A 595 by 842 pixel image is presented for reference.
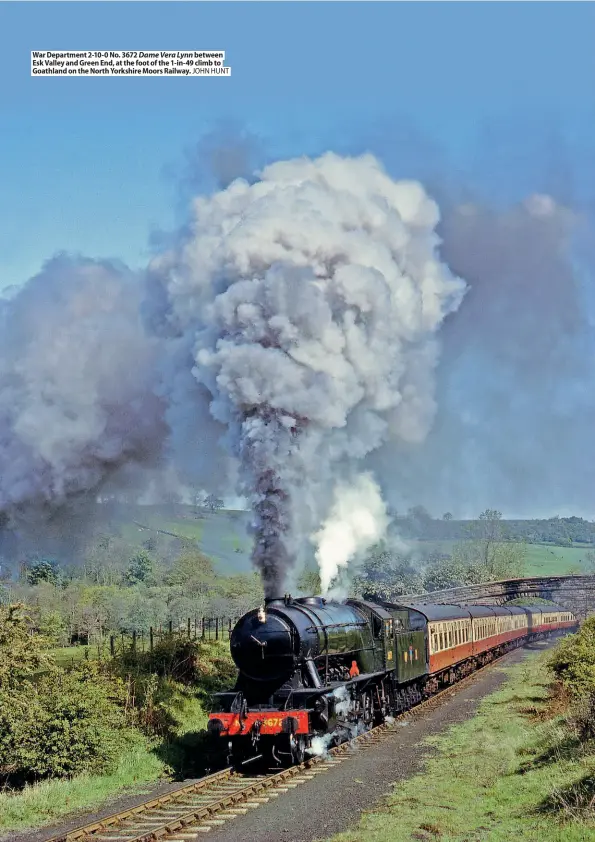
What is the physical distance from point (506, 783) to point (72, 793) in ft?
22.5

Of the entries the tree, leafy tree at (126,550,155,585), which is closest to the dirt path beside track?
the tree

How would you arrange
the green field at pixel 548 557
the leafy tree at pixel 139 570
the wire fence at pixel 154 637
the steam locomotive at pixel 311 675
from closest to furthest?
the steam locomotive at pixel 311 675, the wire fence at pixel 154 637, the leafy tree at pixel 139 570, the green field at pixel 548 557

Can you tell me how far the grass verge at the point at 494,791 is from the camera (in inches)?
380

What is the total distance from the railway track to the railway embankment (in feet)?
5.96

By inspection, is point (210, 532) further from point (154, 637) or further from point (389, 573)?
point (154, 637)

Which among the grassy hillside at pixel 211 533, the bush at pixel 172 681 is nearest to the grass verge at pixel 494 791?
the bush at pixel 172 681

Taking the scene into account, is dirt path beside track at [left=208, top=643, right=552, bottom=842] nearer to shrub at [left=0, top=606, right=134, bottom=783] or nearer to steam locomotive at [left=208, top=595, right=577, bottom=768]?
steam locomotive at [left=208, top=595, right=577, bottom=768]

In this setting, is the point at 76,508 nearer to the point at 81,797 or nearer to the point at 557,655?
the point at 81,797

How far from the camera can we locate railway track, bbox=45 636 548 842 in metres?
10.5

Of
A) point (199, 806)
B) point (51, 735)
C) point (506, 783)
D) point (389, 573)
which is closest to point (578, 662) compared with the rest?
point (506, 783)

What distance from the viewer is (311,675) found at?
14.9 m

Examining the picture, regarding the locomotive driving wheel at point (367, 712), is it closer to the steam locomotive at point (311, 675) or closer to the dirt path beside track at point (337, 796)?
the steam locomotive at point (311, 675)

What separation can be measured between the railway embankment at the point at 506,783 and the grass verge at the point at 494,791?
0.01m

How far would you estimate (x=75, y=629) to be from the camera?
46.2m
